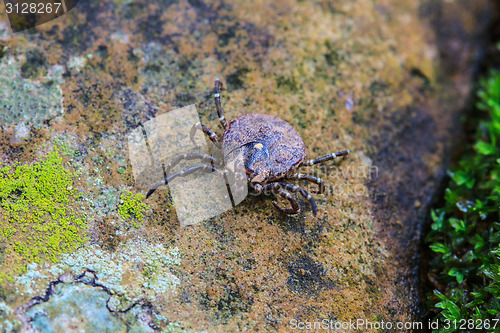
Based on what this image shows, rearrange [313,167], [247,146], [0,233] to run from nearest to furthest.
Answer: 1. [0,233]
2. [247,146]
3. [313,167]

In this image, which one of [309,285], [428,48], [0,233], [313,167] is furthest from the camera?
[428,48]

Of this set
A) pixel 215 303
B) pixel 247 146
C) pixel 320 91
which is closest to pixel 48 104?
pixel 247 146

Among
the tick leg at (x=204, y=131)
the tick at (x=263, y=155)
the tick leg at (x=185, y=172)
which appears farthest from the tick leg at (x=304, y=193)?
the tick leg at (x=204, y=131)

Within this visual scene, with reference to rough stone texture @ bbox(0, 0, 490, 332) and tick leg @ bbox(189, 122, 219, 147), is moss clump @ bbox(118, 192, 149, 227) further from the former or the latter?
tick leg @ bbox(189, 122, 219, 147)

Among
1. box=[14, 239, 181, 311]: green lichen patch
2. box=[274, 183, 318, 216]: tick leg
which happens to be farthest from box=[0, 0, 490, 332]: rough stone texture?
box=[274, 183, 318, 216]: tick leg

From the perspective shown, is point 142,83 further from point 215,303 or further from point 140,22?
point 215,303

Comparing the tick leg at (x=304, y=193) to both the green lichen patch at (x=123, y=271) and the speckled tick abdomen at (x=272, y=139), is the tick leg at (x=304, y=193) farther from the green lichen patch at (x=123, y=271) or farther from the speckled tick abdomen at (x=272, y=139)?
the green lichen patch at (x=123, y=271)
